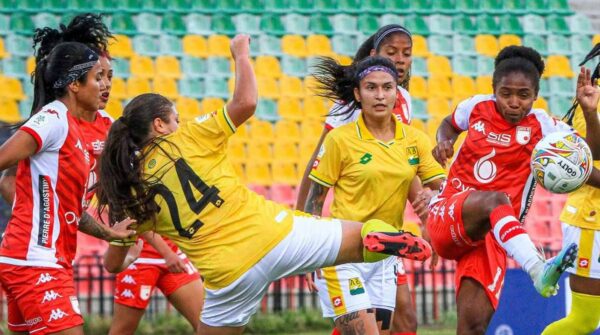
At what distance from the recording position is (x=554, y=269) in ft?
18.2

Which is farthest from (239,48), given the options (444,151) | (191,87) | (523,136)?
(191,87)

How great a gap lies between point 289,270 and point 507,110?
1.83 metres

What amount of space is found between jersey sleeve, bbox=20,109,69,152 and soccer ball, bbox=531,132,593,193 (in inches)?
103

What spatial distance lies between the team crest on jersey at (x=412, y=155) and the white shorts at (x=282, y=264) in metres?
1.36

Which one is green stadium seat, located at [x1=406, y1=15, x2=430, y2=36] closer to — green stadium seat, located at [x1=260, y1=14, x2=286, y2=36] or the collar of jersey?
green stadium seat, located at [x1=260, y1=14, x2=286, y2=36]

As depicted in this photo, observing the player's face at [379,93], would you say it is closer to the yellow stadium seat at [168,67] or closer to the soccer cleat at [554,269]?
the soccer cleat at [554,269]

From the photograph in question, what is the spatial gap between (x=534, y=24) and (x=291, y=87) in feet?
11.7

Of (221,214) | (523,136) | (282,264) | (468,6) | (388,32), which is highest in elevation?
(468,6)

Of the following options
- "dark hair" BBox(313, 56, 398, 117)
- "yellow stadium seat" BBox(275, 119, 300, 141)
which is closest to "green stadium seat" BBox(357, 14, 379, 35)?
"yellow stadium seat" BBox(275, 119, 300, 141)

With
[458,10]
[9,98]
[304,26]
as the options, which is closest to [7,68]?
[9,98]

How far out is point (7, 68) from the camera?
13.6 m

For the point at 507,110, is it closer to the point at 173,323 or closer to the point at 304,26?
the point at 173,323

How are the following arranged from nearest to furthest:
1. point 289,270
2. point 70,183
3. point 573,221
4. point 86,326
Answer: point 289,270 → point 70,183 → point 573,221 → point 86,326

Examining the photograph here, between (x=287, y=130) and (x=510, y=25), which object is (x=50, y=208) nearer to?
(x=287, y=130)
